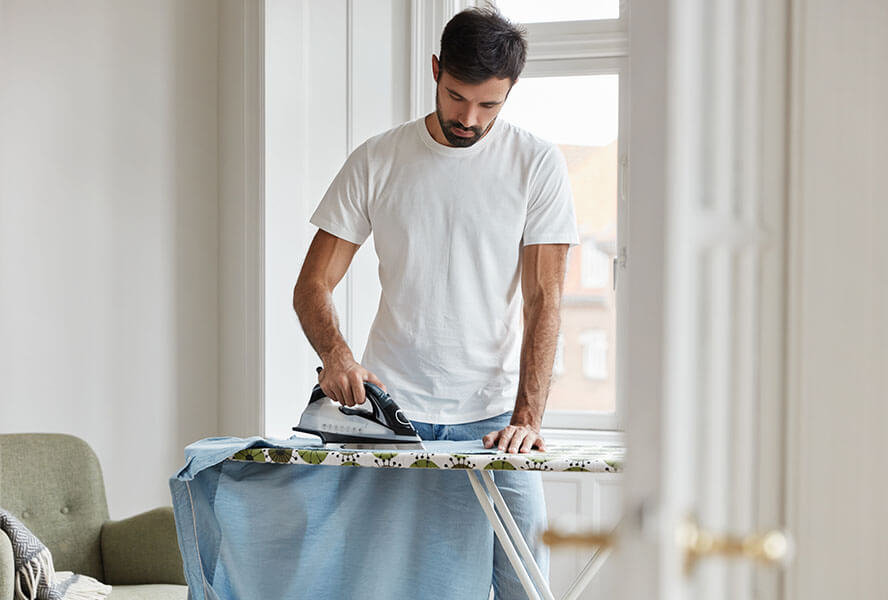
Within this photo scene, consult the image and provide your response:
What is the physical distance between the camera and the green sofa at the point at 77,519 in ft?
8.41

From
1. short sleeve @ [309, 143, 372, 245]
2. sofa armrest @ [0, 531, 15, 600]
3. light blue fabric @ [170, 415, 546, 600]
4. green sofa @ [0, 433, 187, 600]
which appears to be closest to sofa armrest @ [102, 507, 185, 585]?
green sofa @ [0, 433, 187, 600]

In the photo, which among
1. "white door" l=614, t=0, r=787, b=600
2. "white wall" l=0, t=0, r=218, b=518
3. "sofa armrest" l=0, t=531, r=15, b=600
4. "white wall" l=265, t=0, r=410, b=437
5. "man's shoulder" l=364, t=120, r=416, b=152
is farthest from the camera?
"white wall" l=265, t=0, r=410, b=437

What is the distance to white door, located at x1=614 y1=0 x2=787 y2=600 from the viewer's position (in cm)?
72

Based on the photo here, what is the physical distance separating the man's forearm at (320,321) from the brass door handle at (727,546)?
54.2 inches

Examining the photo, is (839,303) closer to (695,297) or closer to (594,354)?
(695,297)

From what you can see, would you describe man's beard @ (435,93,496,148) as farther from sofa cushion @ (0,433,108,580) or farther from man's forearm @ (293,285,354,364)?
sofa cushion @ (0,433,108,580)

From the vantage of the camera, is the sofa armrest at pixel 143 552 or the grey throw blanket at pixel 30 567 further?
the sofa armrest at pixel 143 552

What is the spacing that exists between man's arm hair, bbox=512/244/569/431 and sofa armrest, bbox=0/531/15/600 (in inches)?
43.0

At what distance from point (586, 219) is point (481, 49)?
1373 millimetres

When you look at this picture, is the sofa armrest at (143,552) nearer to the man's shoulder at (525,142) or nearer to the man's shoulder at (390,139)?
the man's shoulder at (390,139)

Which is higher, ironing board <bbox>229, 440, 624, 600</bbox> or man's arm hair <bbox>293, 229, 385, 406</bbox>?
man's arm hair <bbox>293, 229, 385, 406</bbox>

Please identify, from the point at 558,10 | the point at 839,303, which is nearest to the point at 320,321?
the point at 839,303

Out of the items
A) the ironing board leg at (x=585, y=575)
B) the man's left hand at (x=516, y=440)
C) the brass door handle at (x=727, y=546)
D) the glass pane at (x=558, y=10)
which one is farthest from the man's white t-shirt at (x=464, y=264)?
the brass door handle at (x=727, y=546)

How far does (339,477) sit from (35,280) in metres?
1.31
